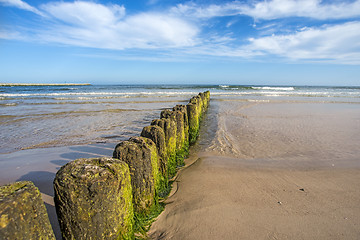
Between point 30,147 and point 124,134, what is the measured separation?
2.85 m

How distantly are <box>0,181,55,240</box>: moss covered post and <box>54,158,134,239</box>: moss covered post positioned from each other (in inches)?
11.8

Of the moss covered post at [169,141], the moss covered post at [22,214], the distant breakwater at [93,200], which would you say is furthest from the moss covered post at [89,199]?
the moss covered post at [169,141]

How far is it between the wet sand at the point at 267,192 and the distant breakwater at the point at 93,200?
593mm

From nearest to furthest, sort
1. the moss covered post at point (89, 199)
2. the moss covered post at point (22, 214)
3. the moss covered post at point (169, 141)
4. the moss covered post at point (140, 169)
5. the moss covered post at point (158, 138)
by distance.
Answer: the moss covered post at point (22, 214)
the moss covered post at point (89, 199)
the moss covered post at point (140, 169)
the moss covered post at point (158, 138)
the moss covered post at point (169, 141)

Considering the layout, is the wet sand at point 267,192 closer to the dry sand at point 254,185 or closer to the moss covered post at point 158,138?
the dry sand at point 254,185

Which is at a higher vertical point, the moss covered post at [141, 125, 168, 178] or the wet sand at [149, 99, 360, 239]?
the moss covered post at [141, 125, 168, 178]

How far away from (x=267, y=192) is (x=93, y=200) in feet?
9.51

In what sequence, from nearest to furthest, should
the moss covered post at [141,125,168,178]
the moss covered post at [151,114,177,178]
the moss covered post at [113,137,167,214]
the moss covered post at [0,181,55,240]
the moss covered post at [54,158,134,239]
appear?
the moss covered post at [0,181,55,240] < the moss covered post at [54,158,134,239] < the moss covered post at [113,137,167,214] < the moss covered post at [141,125,168,178] < the moss covered post at [151,114,177,178]

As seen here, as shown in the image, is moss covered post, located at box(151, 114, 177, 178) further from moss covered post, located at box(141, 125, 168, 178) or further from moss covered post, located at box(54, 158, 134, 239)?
moss covered post, located at box(54, 158, 134, 239)

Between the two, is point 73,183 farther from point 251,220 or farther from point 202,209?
point 251,220

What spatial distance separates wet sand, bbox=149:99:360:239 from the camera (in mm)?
2719

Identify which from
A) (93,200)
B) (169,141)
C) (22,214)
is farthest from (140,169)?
(169,141)

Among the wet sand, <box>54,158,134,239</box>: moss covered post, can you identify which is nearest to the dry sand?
the wet sand

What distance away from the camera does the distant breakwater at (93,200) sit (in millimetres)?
1321
